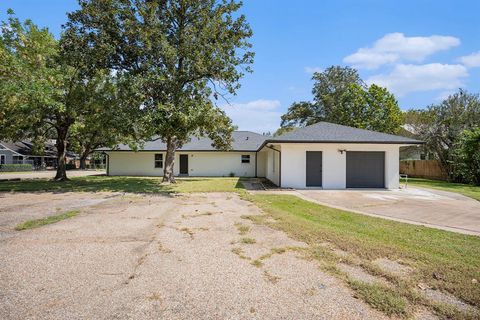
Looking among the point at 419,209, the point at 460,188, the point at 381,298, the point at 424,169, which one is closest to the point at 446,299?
the point at 381,298

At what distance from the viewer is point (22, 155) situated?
43.8 m

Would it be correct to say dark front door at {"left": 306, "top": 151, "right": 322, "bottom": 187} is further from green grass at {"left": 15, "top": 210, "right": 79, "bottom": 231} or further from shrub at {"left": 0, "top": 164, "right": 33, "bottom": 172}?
shrub at {"left": 0, "top": 164, "right": 33, "bottom": 172}

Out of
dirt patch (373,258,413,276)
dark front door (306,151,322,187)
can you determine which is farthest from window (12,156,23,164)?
dirt patch (373,258,413,276)

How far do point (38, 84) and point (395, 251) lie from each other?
14.7 metres

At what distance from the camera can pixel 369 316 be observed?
2.90m

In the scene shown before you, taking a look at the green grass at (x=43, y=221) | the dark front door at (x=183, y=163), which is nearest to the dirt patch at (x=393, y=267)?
the green grass at (x=43, y=221)

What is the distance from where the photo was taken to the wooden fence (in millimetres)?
26047

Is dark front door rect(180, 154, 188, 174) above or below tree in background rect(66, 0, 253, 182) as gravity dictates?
below

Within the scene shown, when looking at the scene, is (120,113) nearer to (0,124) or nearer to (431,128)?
(0,124)

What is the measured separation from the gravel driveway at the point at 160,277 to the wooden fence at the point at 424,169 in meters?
25.7

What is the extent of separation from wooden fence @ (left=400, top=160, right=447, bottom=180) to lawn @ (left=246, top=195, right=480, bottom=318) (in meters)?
22.4

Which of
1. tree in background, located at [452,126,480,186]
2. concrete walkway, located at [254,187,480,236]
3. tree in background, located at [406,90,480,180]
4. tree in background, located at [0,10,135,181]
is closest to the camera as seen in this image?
concrete walkway, located at [254,187,480,236]

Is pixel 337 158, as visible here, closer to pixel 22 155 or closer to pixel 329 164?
pixel 329 164

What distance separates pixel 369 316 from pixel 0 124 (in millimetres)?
20349
